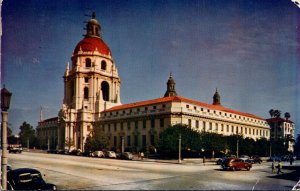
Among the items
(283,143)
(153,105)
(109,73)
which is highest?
(109,73)

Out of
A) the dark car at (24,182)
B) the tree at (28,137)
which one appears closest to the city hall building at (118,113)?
the tree at (28,137)

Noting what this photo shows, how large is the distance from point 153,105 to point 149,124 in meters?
3.01

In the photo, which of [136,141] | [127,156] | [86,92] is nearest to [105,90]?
[86,92]

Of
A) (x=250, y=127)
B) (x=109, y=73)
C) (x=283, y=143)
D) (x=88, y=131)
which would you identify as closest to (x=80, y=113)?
(x=88, y=131)

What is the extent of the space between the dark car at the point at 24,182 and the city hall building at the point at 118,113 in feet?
102

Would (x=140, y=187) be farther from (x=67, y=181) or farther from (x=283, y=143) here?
(x=283, y=143)

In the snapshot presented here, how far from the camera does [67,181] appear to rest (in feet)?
40.6

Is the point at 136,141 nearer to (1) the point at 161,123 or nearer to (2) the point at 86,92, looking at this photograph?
(1) the point at 161,123

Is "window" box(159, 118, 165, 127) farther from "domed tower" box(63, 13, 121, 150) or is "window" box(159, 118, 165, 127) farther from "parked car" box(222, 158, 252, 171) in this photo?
"parked car" box(222, 158, 252, 171)

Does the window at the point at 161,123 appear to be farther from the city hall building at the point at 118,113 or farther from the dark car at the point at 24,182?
the dark car at the point at 24,182

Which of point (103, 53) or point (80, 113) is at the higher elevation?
point (103, 53)

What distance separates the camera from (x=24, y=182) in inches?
422

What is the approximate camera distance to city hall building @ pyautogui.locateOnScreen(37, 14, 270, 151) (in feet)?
143

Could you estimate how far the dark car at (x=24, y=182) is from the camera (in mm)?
10617
